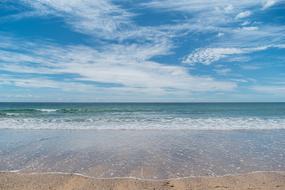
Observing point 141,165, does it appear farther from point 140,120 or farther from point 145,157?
point 140,120

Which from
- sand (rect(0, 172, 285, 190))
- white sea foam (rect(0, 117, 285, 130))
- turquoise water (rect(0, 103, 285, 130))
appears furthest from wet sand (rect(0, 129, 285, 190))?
turquoise water (rect(0, 103, 285, 130))

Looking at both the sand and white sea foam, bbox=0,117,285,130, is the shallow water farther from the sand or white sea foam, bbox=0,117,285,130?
white sea foam, bbox=0,117,285,130

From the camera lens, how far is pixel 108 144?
1107 centimetres

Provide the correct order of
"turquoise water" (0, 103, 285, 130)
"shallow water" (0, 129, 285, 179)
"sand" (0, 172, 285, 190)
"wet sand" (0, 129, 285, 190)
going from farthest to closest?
1. "turquoise water" (0, 103, 285, 130)
2. "shallow water" (0, 129, 285, 179)
3. "wet sand" (0, 129, 285, 190)
4. "sand" (0, 172, 285, 190)

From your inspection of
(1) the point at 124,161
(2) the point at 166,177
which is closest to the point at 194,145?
(1) the point at 124,161

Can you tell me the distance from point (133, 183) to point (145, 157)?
248 cm

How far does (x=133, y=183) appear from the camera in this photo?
6223 mm

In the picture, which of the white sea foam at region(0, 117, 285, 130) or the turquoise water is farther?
the turquoise water

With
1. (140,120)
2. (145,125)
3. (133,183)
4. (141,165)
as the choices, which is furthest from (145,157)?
(140,120)

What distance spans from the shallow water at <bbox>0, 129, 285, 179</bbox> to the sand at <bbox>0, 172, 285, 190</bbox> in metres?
0.41

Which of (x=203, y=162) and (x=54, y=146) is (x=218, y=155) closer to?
(x=203, y=162)

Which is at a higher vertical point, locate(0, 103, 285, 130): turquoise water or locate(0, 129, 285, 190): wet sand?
locate(0, 103, 285, 130): turquoise water

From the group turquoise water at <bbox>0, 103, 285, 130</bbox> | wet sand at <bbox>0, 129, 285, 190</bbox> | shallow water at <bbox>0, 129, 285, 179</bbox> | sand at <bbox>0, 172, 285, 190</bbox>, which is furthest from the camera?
turquoise water at <bbox>0, 103, 285, 130</bbox>

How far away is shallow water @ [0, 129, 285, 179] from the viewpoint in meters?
7.27
